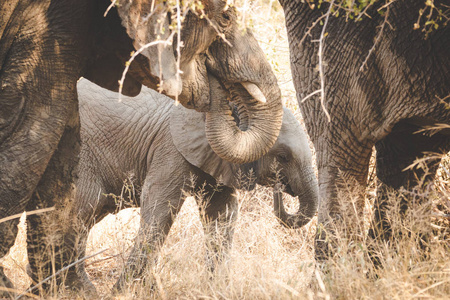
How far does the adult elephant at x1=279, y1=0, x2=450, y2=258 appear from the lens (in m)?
3.42

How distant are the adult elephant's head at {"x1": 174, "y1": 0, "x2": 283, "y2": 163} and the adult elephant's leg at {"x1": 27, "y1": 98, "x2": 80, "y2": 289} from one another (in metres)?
0.59

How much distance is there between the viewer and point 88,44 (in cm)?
325

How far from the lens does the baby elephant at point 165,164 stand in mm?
4945

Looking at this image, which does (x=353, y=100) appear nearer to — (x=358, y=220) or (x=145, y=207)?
(x=358, y=220)

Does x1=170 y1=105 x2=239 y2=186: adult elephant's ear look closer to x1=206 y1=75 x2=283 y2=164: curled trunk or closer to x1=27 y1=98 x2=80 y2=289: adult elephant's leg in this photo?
x1=206 y1=75 x2=283 y2=164: curled trunk

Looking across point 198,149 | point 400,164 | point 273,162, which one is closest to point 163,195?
point 198,149

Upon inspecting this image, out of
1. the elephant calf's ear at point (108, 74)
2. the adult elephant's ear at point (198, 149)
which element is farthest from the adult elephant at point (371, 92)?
the adult elephant's ear at point (198, 149)

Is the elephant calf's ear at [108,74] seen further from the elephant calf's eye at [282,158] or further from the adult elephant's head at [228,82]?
the elephant calf's eye at [282,158]

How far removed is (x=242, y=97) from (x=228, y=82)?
128 millimetres

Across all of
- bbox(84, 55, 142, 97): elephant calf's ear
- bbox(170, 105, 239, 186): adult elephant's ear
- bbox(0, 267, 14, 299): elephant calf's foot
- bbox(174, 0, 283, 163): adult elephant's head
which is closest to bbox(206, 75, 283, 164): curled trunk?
bbox(174, 0, 283, 163): adult elephant's head

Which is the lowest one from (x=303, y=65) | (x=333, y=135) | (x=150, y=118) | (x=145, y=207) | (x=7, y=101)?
(x=145, y=207)

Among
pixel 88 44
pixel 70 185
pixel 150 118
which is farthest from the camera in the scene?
pixel 150 118

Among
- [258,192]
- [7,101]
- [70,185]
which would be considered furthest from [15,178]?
[258,192]

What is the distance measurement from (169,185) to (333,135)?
1.48 meters
